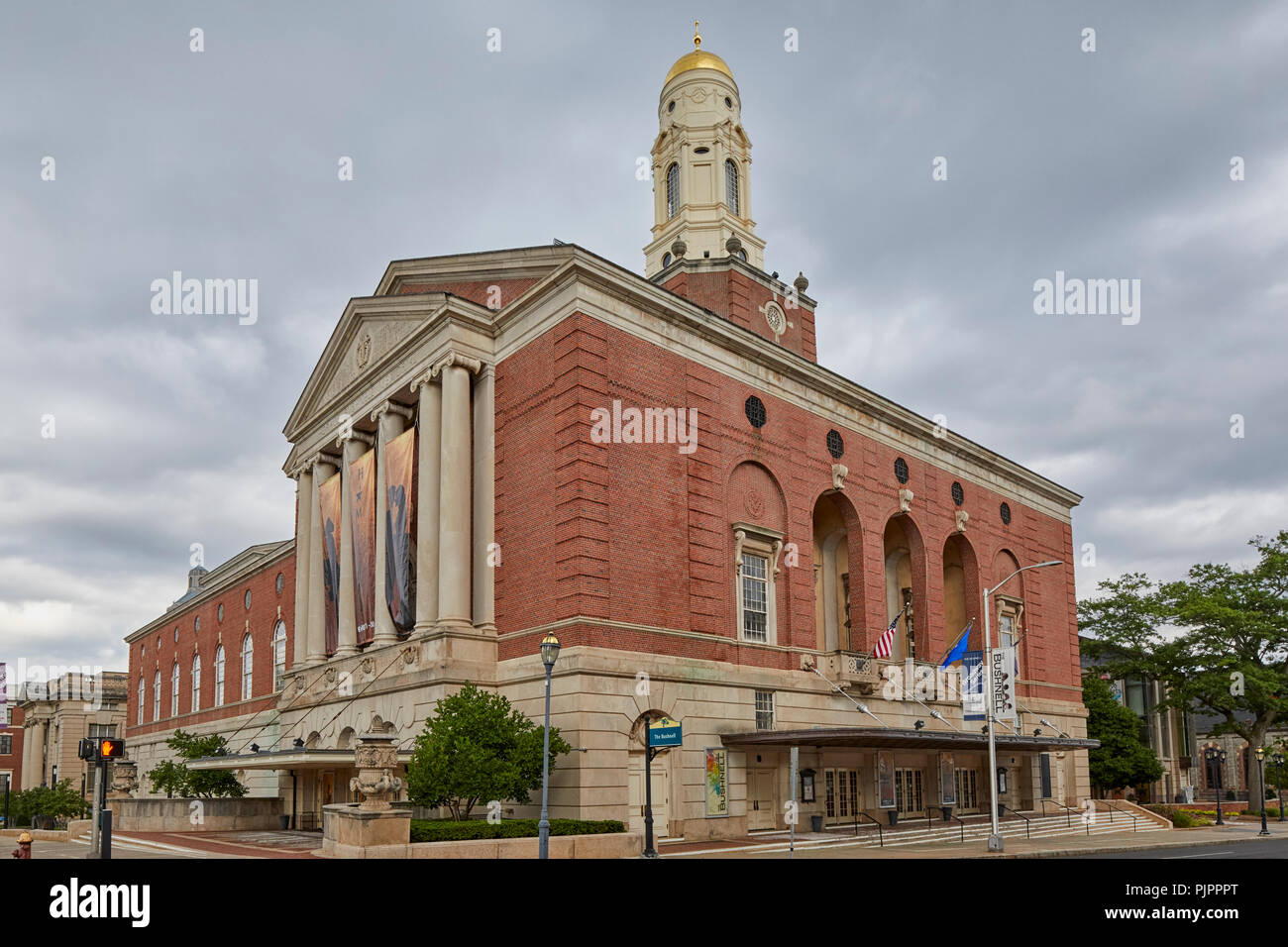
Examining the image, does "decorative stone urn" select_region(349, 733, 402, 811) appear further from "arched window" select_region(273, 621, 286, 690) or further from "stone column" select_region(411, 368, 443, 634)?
"arched window" select_region(273, 621, 286, 690)

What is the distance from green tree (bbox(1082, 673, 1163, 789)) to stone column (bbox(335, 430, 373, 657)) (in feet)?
143

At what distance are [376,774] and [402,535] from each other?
14852mm

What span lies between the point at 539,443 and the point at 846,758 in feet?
58.0

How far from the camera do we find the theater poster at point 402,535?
40.0 meters

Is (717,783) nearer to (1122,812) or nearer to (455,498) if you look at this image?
(455,498)

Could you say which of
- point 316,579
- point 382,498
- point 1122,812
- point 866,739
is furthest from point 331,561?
point 1122,812

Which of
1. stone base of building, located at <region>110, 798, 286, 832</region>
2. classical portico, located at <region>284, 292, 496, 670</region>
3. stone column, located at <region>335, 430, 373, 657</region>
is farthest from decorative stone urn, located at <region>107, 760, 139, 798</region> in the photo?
classical portico, located at <region>284, 292, 496, 670</region>

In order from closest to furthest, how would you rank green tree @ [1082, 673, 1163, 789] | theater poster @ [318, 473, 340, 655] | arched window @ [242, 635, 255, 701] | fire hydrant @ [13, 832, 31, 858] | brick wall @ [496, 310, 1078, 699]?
1. fire hydrant @ [13, 832, 31, 858]
2. brick wall @ [496, 310, 1078, 699]
3. theater poster @ [318, 473, 340, 655]
4. arched window @ [242, 635, 255, 701]
5. green tree @ [1082, 673, 1163, 789]

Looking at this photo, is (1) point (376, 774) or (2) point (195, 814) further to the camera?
(2) point (195, 814)

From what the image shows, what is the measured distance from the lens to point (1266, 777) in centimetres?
8481

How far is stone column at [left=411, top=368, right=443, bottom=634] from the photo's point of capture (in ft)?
126

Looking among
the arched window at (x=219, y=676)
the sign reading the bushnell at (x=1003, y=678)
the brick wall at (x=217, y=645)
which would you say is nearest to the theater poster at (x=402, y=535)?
the brick wall at (x=217, y=645)

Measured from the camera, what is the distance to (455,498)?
124 ft

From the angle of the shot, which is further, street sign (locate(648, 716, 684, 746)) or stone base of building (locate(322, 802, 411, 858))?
street sign (locate(648, 716, 684, 746))
